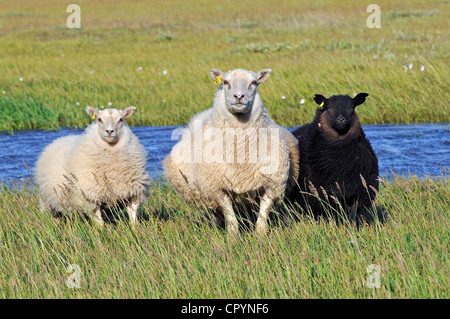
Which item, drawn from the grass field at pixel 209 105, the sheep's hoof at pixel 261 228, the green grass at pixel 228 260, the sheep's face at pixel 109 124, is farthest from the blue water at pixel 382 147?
the sheep's hoof at pixel 261 228

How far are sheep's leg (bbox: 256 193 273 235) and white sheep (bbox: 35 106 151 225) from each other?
136 cm

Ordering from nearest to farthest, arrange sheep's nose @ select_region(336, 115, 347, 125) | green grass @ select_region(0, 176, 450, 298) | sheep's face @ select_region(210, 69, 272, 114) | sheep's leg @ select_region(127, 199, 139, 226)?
green grass @ select_region(0, 176, 450, 298) → sheep's face @ select_region(210, 69, 272, 114) → sheep's nose @ select_region(336, 115, 347, 125) → sheep's leg @ select_region(127, 199, 139, 226)

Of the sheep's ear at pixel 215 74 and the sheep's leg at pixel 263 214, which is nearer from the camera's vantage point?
the sheep's leg at pixel 263 214

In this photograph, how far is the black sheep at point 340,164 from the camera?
6.95 meters

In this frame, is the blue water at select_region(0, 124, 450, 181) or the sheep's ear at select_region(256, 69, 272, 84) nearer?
the sheep's ear at select_region(256, 69, 272, 84)

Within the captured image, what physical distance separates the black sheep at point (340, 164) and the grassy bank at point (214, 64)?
7.29 m

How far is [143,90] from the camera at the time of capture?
681 inches

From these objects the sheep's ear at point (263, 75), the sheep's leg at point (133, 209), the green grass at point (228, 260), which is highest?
the sheep's ear at point (263, 75)

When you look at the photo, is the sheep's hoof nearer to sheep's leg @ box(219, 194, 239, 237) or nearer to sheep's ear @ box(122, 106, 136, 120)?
sheep's leg @ box(219, 194, 239, 237)

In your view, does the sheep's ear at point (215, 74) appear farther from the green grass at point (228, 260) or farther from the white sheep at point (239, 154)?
the green grass at point (228, 260)

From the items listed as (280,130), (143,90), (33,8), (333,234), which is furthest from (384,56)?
(33,8)

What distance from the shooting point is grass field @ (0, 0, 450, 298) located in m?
5.07

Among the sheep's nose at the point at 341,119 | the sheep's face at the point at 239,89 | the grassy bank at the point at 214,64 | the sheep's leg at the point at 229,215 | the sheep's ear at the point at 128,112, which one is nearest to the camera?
the sheep's face at the point at 239,89

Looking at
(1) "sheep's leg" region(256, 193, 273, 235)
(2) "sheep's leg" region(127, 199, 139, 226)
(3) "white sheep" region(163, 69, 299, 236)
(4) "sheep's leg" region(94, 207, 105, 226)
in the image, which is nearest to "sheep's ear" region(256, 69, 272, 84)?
(3) "white sheep" region(163, 69, 299, 236)
